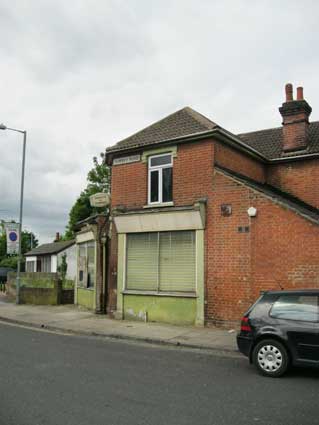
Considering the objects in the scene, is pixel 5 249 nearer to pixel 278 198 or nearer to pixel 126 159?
pixel 126 159

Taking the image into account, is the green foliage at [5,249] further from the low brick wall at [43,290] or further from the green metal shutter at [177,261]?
the green metal shutter at [177,261]

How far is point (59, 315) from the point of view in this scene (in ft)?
51.8

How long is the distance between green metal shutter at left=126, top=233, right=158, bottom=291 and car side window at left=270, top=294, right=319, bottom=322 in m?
6.35

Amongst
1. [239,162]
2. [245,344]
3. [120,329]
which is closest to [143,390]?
[245,344]

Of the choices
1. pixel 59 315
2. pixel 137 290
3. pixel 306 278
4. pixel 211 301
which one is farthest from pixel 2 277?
pixel 306 278

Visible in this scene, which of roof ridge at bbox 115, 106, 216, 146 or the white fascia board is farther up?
roof ridge at bbox 115, 106, 216, 146

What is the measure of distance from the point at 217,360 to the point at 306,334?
227 cm

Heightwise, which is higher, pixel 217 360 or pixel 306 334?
pixel 306 334

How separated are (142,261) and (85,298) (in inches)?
185

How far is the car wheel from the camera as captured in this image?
24.0 ft

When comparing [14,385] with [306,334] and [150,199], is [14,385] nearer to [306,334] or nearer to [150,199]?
A: [306,334]

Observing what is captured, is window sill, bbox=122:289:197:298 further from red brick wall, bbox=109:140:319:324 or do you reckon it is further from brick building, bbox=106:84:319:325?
red brick wall, bbox=109:140:319:324

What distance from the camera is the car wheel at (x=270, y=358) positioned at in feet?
24.0

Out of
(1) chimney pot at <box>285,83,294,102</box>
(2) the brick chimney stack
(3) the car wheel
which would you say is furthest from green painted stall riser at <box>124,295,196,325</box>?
(1) chimney pot at <box>285,83,294,102</box>
